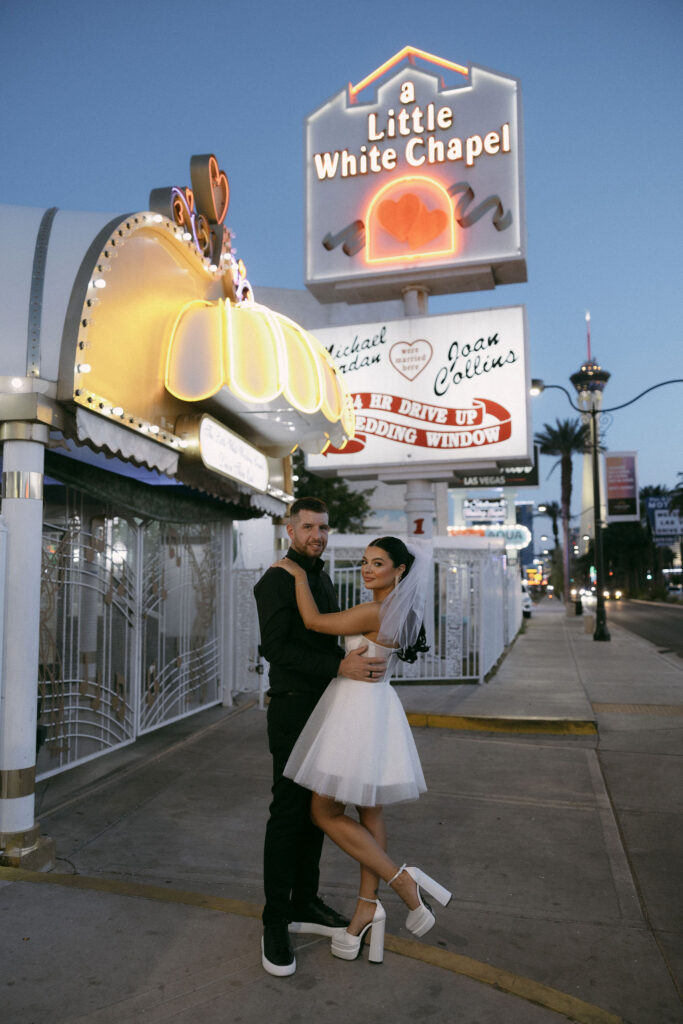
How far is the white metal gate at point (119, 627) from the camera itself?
6.27 meters

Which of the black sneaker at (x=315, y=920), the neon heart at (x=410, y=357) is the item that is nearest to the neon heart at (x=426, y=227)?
the neon heart at (x=410, y=357)

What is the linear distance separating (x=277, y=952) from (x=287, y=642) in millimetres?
1265

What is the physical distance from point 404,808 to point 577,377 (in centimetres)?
2856

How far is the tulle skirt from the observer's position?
10.6ft

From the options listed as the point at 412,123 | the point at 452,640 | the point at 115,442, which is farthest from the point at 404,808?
the point at 412,123

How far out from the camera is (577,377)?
104ft

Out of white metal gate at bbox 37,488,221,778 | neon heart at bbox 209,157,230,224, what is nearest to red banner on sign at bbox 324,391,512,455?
white metal gate at bbox 37,488,221,778

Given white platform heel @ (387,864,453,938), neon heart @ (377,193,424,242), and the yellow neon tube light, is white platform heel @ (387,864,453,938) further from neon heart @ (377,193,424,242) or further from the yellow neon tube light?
the yellow neon tube light

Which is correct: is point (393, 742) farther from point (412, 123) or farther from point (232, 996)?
point (412, 123)

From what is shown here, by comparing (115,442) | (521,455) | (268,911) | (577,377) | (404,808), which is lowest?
(404,808)

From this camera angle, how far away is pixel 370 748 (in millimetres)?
3258

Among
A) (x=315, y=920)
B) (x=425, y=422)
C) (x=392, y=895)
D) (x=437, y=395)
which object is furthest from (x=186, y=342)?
(x=437, y=395)

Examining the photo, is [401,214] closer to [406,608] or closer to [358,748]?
[406,608]

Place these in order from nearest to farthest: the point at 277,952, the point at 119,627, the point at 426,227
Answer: the point at 277,952 → the point at 119,627 → the point at 426,227
